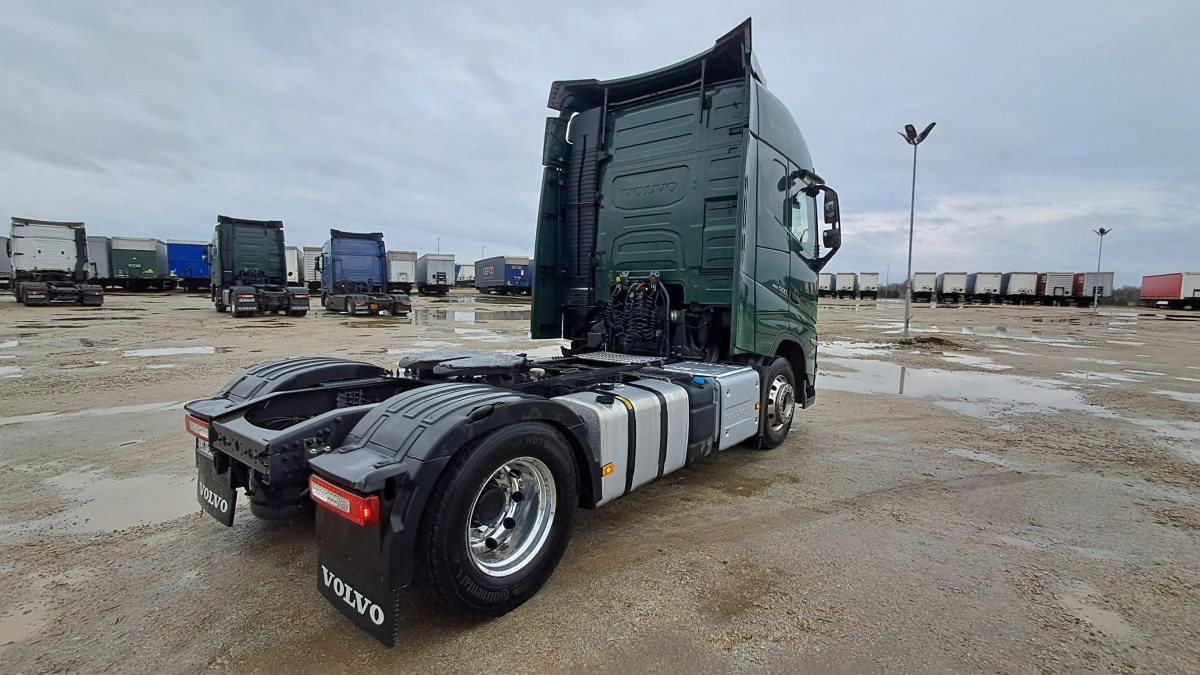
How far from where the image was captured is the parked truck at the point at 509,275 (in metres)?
47.2

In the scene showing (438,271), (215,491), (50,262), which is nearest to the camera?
(215,491)

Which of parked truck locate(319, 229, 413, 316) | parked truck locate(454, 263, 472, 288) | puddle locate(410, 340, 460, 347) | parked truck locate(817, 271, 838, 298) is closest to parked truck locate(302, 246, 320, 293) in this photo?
parked truck locate(319, 229, 413, 316)

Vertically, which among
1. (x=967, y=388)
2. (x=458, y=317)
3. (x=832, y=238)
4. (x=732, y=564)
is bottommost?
(x=732, y=564)

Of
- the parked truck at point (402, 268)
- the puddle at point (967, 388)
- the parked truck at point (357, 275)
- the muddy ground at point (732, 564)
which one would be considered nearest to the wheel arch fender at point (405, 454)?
the muddy ground at point (732, 564)

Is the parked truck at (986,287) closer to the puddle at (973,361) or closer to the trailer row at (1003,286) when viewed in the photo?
the trailer row at (1003,286)

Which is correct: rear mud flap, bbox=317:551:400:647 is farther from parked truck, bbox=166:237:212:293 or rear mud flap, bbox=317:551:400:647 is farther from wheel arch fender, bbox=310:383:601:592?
parked truck, bbox=166:237:212:293

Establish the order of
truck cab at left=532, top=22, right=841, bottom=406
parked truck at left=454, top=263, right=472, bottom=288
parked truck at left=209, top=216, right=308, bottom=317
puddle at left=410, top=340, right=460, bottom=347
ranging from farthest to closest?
parked truck at left=454, top=263, right=472, bottom=288
parked truck at left=209, top=216, right=308, bottom=317
puddle at left=410, top=340, right=460, bottom=347
truck cab at left=532, top=22, right=841, bottom=406

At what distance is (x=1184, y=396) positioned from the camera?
8250 mm

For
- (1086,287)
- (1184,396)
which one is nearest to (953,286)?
(1086,287)

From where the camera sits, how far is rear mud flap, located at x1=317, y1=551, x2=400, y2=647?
79.9 inches

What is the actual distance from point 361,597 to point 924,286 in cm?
6746

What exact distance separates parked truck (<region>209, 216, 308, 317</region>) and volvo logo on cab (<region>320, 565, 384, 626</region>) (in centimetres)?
2118

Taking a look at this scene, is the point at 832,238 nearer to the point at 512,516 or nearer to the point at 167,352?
the point at 512,516

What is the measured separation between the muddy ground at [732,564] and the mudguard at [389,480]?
325mm
